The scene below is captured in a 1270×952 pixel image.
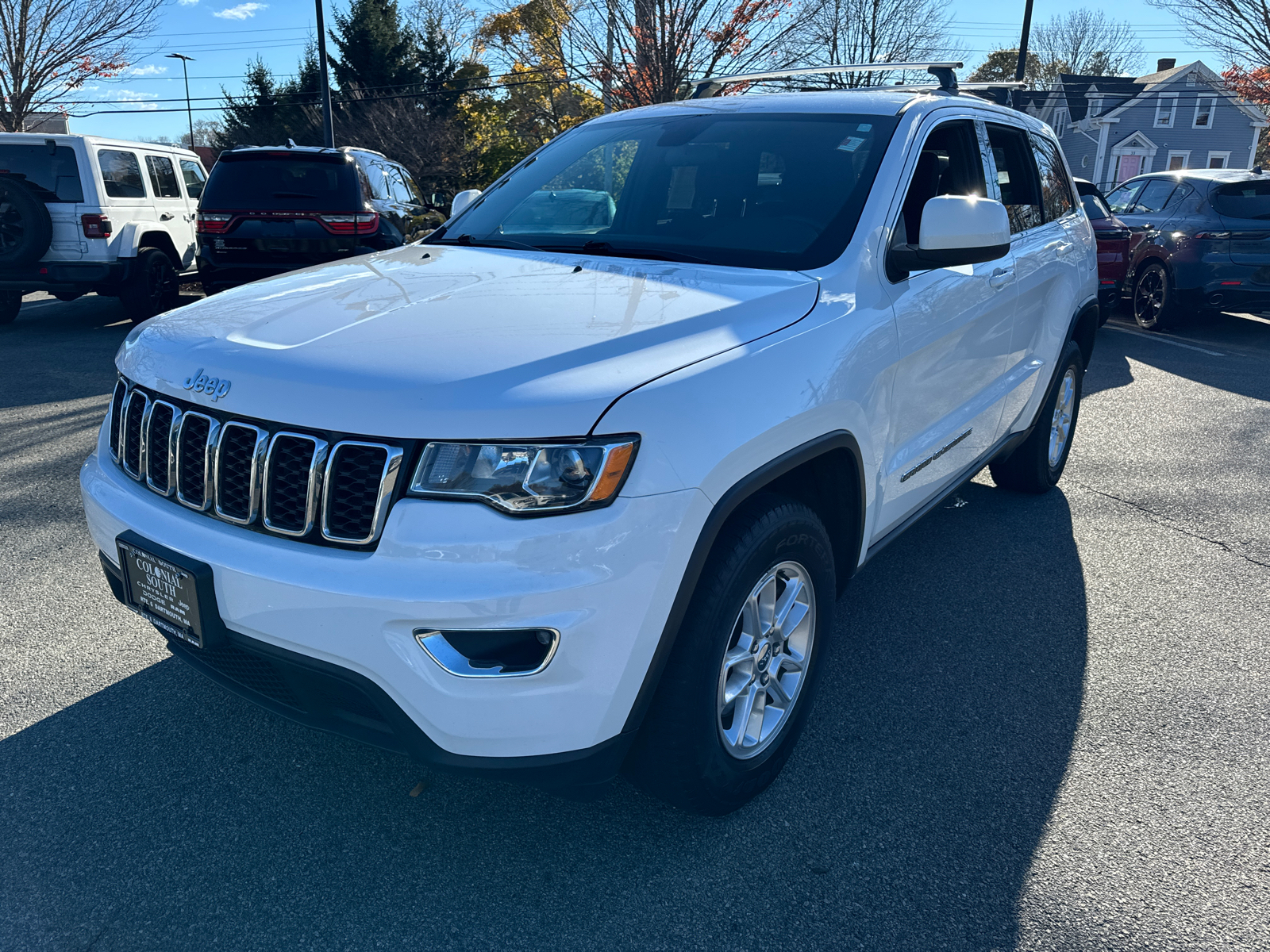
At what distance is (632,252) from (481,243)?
723mm

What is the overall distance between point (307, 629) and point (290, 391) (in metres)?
0.51

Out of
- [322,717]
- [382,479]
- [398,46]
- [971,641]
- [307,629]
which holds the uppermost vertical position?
[398,46]

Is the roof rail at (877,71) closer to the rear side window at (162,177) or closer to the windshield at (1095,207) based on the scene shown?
the windshield at (1095,207)

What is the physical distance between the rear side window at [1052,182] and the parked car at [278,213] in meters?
6.16

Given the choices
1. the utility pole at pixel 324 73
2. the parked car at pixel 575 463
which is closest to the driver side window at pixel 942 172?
the parked car at pixel 575 463

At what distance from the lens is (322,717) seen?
2.13 m

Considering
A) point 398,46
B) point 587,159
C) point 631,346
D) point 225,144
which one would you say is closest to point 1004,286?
point 587,159

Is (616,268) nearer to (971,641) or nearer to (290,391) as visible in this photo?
(290,391)

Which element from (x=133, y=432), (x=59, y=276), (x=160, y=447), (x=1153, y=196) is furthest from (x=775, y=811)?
(x=1153, y=196)

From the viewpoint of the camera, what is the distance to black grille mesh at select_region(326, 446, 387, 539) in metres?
1.96

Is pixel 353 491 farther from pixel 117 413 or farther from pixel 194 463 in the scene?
pixel 117 413

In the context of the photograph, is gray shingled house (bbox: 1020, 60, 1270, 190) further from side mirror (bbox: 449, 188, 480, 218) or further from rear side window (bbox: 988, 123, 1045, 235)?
side mirror (bbox: 449, 188, 480, 218)

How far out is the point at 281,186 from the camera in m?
9.22

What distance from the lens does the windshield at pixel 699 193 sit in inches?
117
